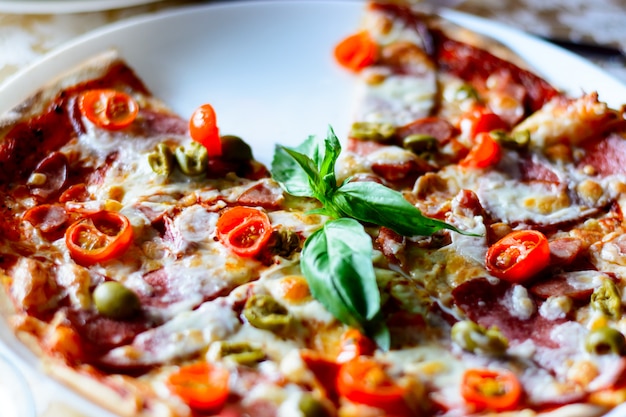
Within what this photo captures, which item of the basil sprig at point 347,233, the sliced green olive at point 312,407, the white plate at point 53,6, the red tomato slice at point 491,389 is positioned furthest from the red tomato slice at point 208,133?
the red tomato slice at point 491,389

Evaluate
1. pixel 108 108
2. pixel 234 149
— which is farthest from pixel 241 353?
pixel 108 108

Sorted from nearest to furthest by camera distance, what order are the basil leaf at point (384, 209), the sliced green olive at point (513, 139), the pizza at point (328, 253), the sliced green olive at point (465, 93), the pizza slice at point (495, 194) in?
the pizza at point (328, 253)
the pizza slice at point (495, 194)
the basil leaf at point (384, 209)
the sliced green olive at point (513, 139)
the sliced green olive at point (465, 93)

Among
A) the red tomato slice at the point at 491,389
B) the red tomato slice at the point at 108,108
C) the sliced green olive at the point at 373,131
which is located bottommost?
the red tomato slice at the point at 491,389

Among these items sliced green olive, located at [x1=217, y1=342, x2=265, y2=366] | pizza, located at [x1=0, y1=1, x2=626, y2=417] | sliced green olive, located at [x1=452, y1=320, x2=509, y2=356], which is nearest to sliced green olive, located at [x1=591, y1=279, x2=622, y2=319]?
pizza, located at [x1=0, y1=1, x2=626, y2=417]

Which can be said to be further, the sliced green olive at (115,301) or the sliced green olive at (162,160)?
the sliced green olive at (162,160)

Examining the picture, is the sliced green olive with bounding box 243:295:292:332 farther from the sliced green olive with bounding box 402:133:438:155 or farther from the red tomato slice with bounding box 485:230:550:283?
the sliced green olive with bounding box 402:133:438:155

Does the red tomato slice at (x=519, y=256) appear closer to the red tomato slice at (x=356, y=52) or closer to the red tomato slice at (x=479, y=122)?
the red tomato slice at (x=479, y=122)
